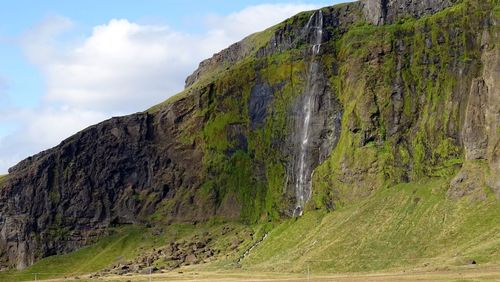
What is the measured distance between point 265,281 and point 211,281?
15319 millimetres

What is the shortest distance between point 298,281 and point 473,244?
51.0m

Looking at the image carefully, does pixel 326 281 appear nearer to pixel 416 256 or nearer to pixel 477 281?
pixel 477 281

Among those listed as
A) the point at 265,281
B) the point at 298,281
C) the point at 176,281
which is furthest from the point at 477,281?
the point at 176,281

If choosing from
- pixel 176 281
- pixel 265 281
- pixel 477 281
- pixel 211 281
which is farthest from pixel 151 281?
pixel 477 281

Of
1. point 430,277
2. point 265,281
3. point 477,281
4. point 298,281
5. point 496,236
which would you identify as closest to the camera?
point 477,281

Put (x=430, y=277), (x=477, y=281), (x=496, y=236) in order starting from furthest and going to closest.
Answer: (x=496, y=236) → (x=430, y=277) → (x=477, y=281)

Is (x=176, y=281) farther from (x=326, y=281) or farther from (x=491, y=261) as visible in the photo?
(x=491, y=261)

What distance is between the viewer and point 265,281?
174m

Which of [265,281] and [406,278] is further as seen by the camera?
[265,281]

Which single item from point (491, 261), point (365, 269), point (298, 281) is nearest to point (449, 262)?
point (491, 261)

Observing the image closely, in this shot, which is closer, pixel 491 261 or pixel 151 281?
pixel 491 261

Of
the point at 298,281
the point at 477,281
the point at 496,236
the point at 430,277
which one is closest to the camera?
the point at 477,281

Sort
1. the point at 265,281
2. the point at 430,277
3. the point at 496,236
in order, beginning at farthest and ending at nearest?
the point at 496,236 → the point at 265,281 → the point at 430,277

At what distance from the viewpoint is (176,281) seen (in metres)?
192
